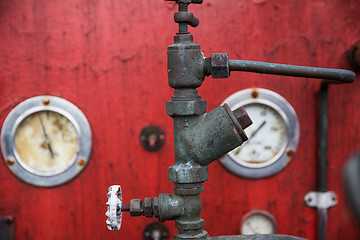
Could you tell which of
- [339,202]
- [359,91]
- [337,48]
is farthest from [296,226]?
[337,48]

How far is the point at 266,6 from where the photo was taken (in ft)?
3.88

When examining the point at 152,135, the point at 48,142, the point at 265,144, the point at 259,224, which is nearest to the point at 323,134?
the point at 265,144

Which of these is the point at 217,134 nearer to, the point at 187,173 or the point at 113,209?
the point at 187,173

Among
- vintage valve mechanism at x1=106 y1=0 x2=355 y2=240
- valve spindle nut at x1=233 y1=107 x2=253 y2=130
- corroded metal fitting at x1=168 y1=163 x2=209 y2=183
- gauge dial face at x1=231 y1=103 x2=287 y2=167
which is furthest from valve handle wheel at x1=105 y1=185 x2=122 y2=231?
gauge dial face at x1=231 y1=103 x2=287 y2=167

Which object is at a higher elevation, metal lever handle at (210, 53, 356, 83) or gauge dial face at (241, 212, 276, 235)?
metal lever handle at (210, 53, 356, 83)

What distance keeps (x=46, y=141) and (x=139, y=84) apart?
0.32 meters

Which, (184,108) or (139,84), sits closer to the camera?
(184,108)

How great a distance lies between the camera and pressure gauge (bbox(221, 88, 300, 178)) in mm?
1207

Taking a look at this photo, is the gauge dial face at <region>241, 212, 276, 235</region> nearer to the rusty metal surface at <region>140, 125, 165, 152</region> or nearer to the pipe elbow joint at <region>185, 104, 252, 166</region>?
the rusty metal surface at <region>140, 125, 165, 152</region>

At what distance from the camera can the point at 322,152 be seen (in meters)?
1.20

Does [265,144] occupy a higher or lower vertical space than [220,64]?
lower

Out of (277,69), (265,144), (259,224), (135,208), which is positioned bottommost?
(259,224)

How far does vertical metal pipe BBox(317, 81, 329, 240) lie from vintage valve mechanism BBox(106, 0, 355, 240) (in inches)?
15.7

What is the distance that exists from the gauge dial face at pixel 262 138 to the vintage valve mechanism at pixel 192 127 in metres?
0.43
